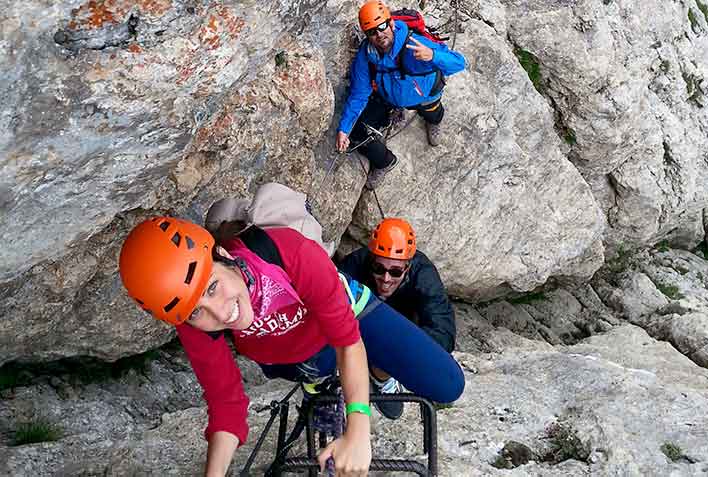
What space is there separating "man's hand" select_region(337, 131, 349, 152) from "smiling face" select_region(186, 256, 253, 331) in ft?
17.2

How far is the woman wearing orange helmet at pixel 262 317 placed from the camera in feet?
13.2

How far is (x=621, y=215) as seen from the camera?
552 inches

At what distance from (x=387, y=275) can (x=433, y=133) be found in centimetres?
377

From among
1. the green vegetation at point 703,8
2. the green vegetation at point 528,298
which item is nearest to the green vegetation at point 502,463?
the green vegetation at point 528,298

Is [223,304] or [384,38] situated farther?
[384,38]

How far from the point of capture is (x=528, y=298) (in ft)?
44.7

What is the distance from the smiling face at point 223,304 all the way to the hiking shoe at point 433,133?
262 inches

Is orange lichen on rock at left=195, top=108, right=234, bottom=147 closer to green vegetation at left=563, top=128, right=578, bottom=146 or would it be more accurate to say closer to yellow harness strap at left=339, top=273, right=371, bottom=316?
yellow harness strap at left=339, top=273, right=371, bottom=316

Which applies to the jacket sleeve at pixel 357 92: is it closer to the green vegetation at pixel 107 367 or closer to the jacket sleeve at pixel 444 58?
the jacket sleeve at pixel 444 58

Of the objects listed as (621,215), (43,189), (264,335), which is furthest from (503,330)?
(43,189)

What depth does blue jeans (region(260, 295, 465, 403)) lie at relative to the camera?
5320 millimetres

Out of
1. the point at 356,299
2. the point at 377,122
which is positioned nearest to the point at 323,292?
the point at 356,299

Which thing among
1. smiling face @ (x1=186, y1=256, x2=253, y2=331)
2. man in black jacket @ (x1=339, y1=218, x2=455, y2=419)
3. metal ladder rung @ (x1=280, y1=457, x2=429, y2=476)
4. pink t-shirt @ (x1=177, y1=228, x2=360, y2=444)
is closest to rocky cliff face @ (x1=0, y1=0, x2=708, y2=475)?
smiling face @ (x1=186, y1=256, x2=253, y2=331)

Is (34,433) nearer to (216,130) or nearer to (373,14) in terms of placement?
(216,130)
